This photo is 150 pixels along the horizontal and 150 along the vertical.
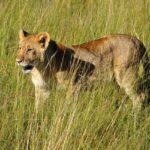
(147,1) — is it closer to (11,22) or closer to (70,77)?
(11,22)

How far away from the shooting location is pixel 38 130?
316 centimetres

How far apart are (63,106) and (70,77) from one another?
0.87m

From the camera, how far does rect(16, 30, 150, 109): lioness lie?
405 cm

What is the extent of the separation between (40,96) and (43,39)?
562 mm

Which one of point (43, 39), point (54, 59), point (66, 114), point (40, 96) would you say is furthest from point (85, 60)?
point (66, 114)

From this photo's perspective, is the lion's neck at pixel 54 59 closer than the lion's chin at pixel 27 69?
No

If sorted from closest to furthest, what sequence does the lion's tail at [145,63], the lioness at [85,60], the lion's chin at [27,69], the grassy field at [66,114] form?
the grassy field at [66,114], the lion's chin at [27,69], the lioness at [85,60], the lion's tail at [145,63]

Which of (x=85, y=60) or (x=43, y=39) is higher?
(x=43, y=39)

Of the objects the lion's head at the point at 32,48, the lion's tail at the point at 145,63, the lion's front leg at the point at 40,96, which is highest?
the lion's head at the point at 32,48

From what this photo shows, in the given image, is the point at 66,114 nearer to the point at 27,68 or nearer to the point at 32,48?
the point at 27,68

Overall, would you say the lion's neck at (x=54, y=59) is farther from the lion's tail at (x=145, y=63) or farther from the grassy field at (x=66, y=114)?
the lion's tail at (x=145, y=63)

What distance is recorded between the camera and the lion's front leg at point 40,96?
3469 mm

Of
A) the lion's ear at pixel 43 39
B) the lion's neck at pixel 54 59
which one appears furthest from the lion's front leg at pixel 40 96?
the lion's ear at pixel 43 39

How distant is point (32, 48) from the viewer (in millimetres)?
4047
